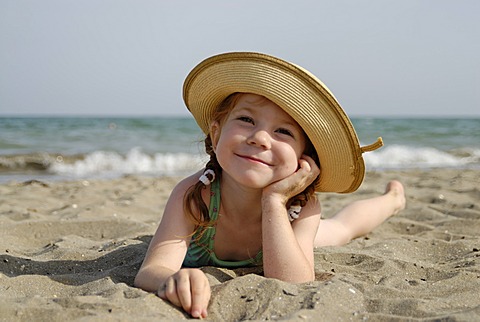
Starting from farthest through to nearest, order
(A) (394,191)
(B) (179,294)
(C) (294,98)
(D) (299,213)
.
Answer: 1. (A) (394,191)
2. (D) (299,213)
3. (C) (294,98)
4. (B) (179,294)

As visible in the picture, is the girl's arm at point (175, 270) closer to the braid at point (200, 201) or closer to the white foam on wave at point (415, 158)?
the braid at point (200, 201)

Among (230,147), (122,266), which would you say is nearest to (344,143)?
(230,147)

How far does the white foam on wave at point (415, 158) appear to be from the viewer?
1254 cm

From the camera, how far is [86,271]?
3350 mm

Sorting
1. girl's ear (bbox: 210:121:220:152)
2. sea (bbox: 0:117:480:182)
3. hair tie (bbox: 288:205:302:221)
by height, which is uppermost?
girl's ear (bbox: 210:121:220:152)

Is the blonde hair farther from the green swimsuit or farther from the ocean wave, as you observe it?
the ocean wave

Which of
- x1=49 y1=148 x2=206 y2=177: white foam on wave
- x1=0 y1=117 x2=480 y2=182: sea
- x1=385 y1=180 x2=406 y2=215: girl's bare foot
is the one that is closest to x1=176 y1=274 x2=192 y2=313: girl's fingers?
x1=385 y1=180 x2=406 y2=215: girl's bare foot

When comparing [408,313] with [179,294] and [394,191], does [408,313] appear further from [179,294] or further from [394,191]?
[394,191]

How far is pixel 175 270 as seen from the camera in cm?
281

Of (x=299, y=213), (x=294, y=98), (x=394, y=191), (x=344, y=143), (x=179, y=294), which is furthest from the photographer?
(x=394, y=191)

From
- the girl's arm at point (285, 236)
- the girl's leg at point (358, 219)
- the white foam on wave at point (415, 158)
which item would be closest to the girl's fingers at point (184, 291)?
the girl's arm at point (285, 236)

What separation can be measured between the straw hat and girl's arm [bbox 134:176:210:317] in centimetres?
62

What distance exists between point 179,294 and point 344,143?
46.7 inches

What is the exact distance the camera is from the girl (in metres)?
2.71
